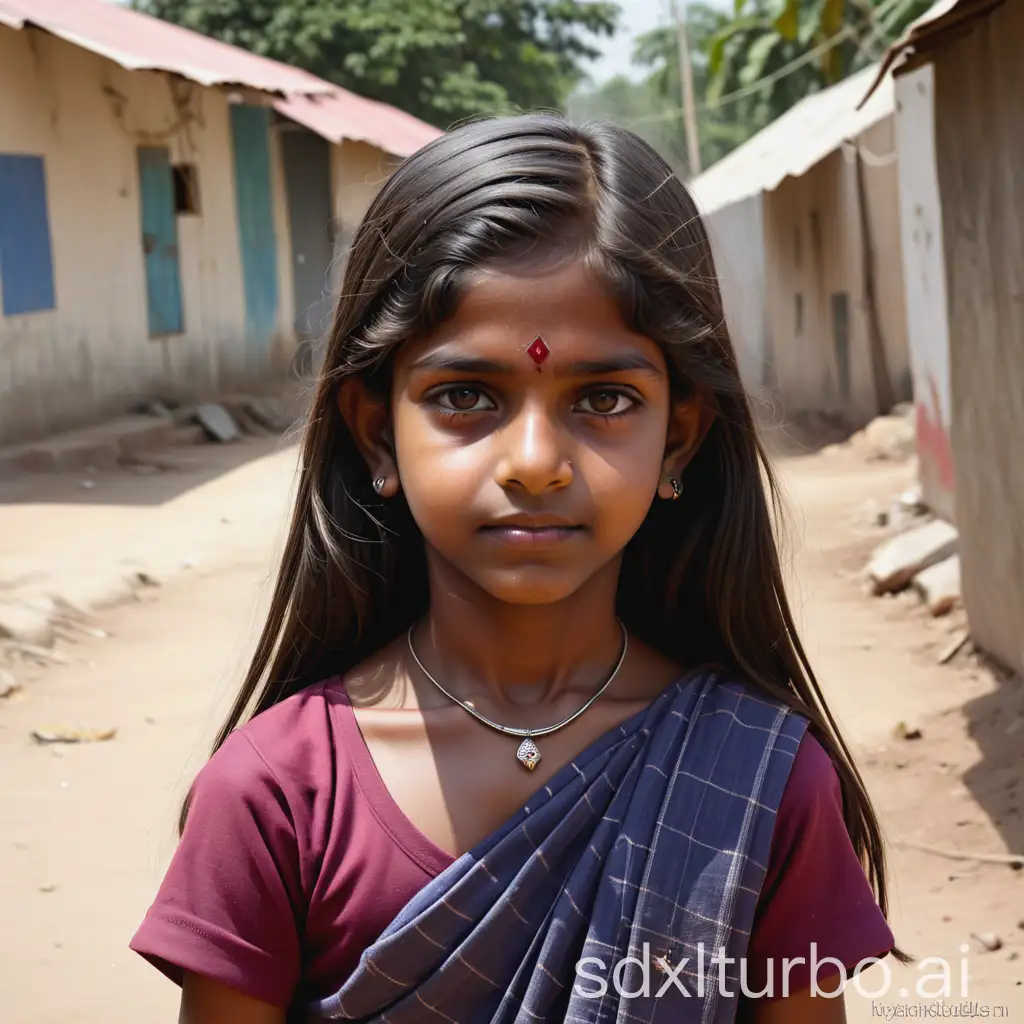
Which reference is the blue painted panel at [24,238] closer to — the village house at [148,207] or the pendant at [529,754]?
the village house at [148,207]

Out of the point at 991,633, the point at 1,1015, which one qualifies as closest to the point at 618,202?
the point at 1,1015

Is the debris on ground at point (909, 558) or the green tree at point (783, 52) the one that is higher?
the green tree at point (783, 52)

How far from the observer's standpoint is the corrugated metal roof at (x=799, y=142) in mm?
11320

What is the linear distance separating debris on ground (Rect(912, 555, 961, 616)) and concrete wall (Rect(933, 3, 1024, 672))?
0.58 m

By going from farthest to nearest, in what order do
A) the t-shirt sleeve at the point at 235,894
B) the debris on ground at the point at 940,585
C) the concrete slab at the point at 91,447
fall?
the concrete slab at the point at 91,447 < the debris on ground at the point at 940,585 < the t-shirt sleeve at the point at 235,894

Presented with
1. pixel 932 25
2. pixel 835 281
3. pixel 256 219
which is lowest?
pixel 932 25

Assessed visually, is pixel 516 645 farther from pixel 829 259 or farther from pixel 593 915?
pixel 829 259

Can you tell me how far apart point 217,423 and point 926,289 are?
21.8ft

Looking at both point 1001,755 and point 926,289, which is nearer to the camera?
point 1001,755

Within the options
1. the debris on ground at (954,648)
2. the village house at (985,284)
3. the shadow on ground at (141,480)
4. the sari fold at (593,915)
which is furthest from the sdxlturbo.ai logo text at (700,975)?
the shadow on ground at (141,480)

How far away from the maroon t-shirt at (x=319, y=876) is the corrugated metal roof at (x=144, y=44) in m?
8.13

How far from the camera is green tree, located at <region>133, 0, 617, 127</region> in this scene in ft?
68.1

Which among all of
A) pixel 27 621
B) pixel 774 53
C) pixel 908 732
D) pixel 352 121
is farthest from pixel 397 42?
pixel 908 732

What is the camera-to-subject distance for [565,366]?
55.3 inches
